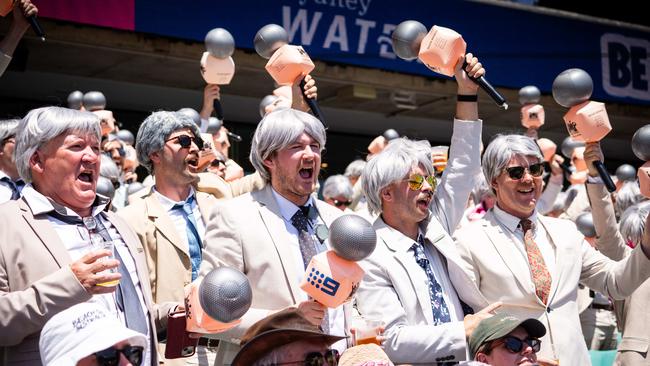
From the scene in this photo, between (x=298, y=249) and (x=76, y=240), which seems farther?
(x=298, y=249)

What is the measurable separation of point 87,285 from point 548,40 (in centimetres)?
1094

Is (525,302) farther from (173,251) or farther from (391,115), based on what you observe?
(391,115)

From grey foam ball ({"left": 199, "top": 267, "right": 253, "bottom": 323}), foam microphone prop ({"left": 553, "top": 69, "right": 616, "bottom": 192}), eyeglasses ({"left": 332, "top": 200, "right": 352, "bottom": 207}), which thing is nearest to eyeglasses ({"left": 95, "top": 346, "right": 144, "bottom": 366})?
grey foam ball ({"left": 199, "top": 267, "right": 253, "bottom": 323})

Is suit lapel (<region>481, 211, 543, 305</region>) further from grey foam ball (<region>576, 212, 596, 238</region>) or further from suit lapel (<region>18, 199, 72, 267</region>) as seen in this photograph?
grey foam ball (<region>576, 212, 596, 238</region>)

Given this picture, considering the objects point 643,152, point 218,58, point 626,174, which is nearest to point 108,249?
point 643,152

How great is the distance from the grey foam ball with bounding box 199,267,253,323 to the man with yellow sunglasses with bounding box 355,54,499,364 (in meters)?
1.05

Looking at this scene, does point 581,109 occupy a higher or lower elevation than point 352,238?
higher

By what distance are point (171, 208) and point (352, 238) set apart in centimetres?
188

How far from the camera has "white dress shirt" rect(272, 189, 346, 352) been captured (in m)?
3.28

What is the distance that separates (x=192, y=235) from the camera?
4.34 meters

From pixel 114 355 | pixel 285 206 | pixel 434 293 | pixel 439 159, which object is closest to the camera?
pixel 114 355

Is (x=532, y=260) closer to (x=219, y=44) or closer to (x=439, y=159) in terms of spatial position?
(x=439, y=159)

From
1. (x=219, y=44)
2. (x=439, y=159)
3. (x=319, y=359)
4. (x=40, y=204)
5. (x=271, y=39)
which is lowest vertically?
(x=319, y=359)

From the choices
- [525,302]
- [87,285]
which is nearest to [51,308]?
[87,285]
